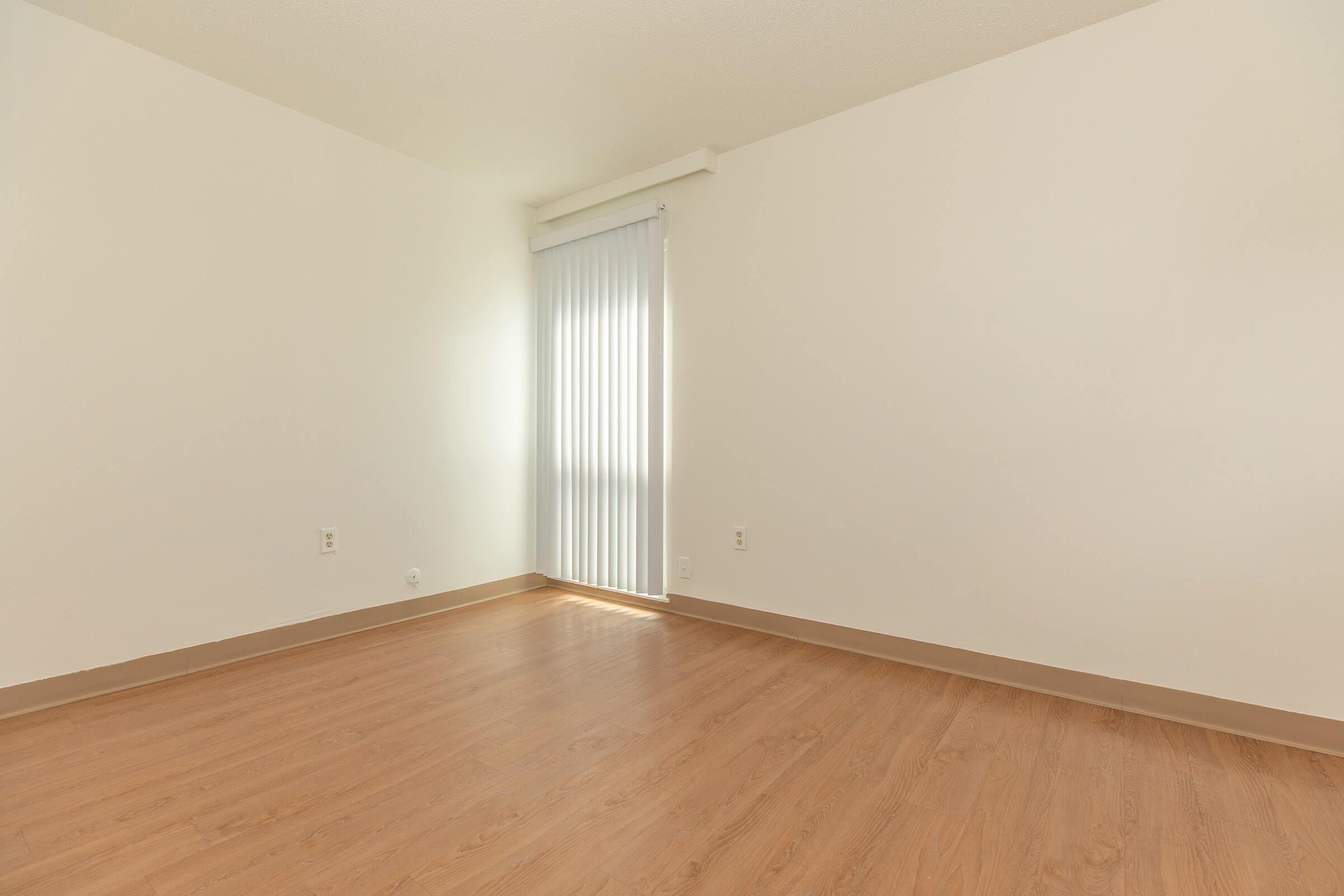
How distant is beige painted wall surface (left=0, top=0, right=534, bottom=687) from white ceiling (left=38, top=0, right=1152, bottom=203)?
0.94 feet

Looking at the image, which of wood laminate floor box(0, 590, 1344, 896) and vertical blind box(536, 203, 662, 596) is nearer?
wood laminate floor box(0, 590, 1344, 896)

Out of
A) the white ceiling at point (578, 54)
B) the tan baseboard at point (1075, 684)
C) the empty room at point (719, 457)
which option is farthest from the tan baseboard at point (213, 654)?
the white ceiling at point (578, 54)

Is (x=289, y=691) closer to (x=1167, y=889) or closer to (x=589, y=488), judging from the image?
(x=589, y=488)

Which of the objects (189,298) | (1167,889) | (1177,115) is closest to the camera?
(1167,889)

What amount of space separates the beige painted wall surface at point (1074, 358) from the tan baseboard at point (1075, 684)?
5cm

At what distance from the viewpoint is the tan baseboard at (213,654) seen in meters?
2.40

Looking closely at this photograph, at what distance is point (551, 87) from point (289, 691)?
9.59 ft

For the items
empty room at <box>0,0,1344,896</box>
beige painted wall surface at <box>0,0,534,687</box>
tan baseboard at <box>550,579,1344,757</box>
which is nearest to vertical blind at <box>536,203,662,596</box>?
empty room at <box>0,0,1344,896</box>

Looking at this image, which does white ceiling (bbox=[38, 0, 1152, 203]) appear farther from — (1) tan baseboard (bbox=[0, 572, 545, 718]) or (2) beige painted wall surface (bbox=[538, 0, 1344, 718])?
(1) tan baseboard (bbox=[0, 572, 545, 718])

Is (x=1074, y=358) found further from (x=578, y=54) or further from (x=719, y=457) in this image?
(x=578, y=54)

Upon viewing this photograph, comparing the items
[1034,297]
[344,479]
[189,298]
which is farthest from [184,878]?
[1034,297]

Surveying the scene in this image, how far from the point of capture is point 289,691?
2.58 m

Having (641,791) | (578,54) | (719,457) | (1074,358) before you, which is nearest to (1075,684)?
(1074,358)

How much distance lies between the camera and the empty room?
→ 174 cm
